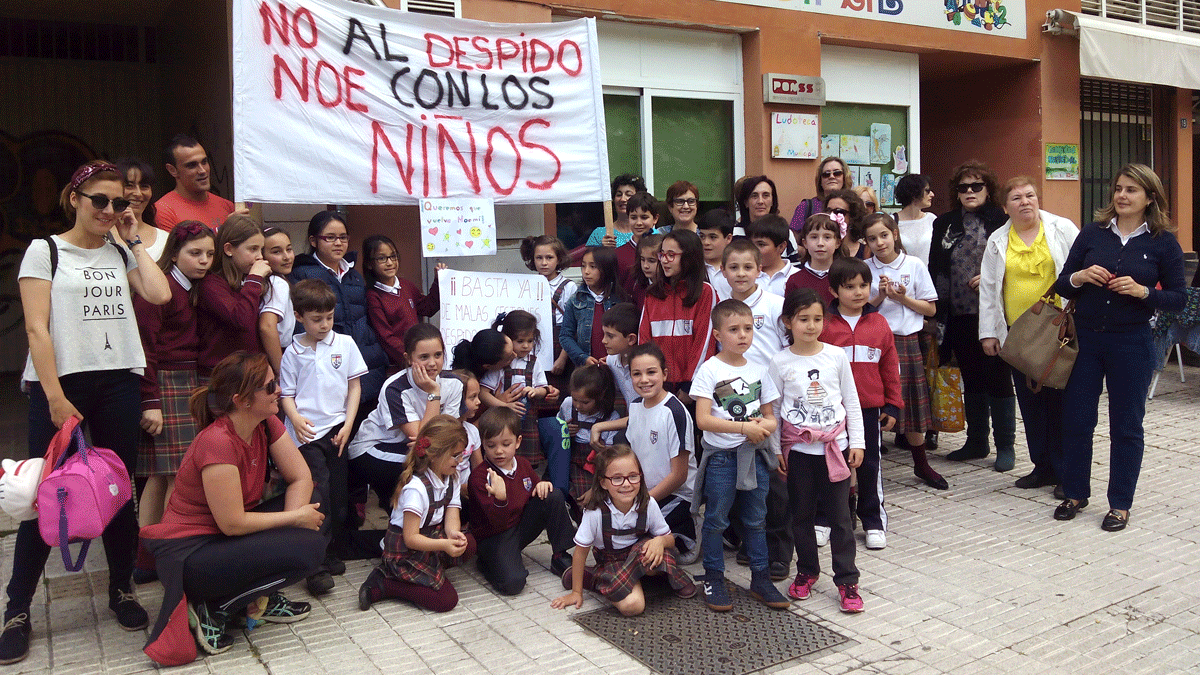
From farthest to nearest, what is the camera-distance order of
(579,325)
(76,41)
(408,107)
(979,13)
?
(76,41) → (979,13) → (408,107) → (579,325)

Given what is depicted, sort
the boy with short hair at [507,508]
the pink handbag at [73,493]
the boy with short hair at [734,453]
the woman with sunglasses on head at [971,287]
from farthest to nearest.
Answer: the woman with sunglasses on head at [971,287], the boy with short hair at [507,508], the boy with short hair at [734,453], the pink handbag at [73,493]

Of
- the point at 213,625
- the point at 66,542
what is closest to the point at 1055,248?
the point at 213,625

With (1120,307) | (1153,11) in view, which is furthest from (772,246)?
(1153,11)

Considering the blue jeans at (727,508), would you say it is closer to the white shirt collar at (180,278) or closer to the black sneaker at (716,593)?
the black sneaker at (716,593)

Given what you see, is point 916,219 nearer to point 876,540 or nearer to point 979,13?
point 876,540

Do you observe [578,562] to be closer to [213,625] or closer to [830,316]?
[213,625]

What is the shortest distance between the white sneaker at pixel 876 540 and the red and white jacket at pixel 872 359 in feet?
2.05

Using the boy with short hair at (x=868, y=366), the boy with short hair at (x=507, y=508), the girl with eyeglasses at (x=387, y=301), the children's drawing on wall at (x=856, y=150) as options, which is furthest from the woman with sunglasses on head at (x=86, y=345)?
the children's drawing on wall at (x=856, y=150)

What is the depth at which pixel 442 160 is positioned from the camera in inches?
237

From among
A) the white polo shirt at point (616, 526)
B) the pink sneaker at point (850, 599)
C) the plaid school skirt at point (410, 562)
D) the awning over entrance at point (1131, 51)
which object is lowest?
the pink sneaker at point (850, 599)

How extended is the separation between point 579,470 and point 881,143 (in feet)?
18.0

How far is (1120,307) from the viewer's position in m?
5.17

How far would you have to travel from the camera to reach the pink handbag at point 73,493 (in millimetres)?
3689

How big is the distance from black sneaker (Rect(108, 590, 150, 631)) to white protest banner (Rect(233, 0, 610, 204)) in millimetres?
2258
